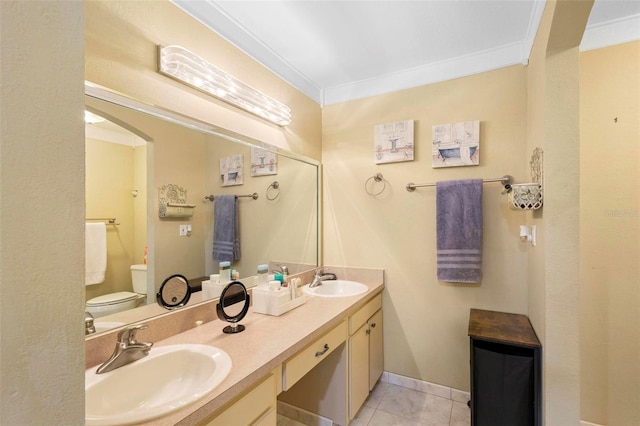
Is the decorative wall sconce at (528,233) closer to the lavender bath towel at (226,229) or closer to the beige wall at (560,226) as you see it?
the beige wall at (560,226)

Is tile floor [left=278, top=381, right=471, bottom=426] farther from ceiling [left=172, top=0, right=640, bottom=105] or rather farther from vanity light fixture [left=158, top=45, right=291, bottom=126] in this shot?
ceiling [left=172, top=0, right=640, bottom=105]

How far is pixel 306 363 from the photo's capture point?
4.64ft

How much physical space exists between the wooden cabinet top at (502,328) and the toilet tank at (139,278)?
1702 mm

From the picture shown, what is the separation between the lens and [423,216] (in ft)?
7.56

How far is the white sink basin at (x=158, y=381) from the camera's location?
93 cm

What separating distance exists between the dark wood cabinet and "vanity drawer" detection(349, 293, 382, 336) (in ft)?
2.16

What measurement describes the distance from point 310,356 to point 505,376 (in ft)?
3.57

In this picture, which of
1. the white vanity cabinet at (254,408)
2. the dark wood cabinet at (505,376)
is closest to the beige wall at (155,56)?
the white vanity cabinet at (254,408)

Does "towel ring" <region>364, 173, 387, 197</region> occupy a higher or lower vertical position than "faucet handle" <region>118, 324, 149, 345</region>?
higher

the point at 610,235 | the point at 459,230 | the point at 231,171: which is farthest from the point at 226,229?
the point at 610,235

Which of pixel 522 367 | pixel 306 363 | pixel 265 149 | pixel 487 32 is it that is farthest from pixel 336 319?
pixel 487 32

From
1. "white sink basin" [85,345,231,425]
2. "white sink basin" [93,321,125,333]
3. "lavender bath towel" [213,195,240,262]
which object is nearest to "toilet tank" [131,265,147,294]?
"white sink basin" [93,321,125,333]

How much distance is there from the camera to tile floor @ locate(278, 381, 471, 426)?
1.97m

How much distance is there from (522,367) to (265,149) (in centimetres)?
197
